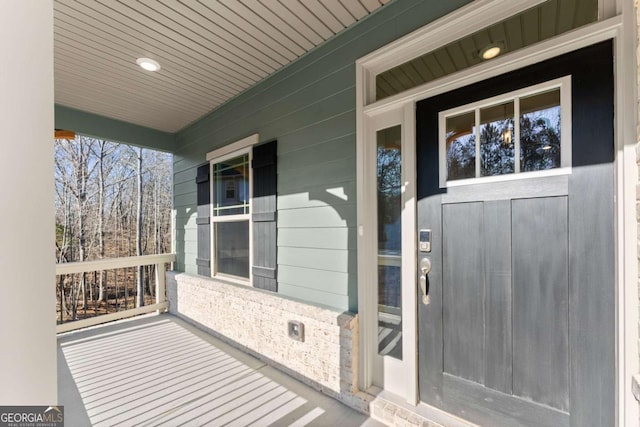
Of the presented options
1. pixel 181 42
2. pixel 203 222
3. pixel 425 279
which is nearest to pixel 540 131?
pixel 425 279

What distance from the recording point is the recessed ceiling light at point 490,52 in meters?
1.68

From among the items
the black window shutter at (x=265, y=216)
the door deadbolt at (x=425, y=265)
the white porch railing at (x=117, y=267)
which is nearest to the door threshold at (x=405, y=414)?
the door deadbolt at (x=425, y=265)

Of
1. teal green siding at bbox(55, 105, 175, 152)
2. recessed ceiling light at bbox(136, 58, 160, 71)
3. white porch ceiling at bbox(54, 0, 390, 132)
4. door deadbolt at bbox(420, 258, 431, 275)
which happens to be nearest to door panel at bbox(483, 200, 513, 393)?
door deadbolt at bbox(420, 258, 431, 275)

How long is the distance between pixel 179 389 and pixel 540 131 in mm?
3218

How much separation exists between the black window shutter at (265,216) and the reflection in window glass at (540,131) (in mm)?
2087

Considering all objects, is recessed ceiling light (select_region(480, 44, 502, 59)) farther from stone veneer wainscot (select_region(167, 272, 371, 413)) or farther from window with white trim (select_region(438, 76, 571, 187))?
stone veneer wainscot (select_region(167, 272, 371, 413))

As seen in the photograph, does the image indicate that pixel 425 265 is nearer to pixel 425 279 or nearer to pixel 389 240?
pixel 425 279

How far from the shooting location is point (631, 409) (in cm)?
127

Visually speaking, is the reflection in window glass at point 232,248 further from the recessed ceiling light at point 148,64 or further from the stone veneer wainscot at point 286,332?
the recessed ceiling light at point 148,64

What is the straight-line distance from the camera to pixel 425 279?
1922 millimetres

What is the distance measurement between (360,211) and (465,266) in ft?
2.66

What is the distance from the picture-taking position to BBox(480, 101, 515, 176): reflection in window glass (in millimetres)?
1642

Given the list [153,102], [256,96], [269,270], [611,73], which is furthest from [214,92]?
[611,73]

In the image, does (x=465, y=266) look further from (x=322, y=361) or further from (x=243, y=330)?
(x=243, y=330)
